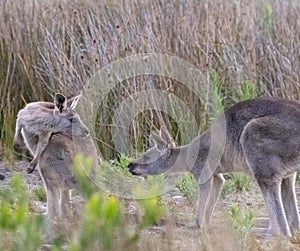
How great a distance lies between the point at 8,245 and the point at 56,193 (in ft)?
7.06

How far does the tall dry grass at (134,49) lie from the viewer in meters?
7.48

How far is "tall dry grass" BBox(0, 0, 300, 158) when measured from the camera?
748cm

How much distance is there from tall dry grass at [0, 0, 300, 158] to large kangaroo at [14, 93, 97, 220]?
148cm

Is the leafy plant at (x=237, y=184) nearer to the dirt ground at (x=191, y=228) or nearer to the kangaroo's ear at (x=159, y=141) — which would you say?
the dirt ground at (x=191, y=228)

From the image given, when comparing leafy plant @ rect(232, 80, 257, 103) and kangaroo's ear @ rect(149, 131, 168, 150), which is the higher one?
leafy plant @ rect(232, 80, 257, 103)

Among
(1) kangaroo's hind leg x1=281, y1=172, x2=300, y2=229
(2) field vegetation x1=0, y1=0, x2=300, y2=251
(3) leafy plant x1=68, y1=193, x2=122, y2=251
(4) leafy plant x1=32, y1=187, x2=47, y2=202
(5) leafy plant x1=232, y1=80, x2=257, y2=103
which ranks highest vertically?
(2) field vegetation x1=0, y1=0, x2=300, y2=251

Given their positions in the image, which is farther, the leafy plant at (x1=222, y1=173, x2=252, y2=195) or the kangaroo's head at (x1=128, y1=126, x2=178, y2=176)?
the leafy plant at (x1=222, y1=173, x2=252, y2=195)

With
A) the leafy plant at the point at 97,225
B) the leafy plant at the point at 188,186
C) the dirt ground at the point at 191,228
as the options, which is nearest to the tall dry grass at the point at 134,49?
the dirt ground at the point at 191,228

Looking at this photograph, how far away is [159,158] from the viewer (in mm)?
6023

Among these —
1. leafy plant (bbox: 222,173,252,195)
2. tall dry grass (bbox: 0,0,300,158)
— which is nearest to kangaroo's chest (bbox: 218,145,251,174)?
leafy plant (bbox: 222,173,252,195)

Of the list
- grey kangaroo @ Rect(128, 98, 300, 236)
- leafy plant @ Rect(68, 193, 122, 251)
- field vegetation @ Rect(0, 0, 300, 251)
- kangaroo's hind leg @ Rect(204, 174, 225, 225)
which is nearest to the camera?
leafy plant @ Rect(68, 193, 122, 251)

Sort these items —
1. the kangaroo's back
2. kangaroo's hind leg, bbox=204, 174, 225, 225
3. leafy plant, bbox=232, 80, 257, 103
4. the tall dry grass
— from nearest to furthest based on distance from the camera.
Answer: the kangaroo's back
kangaroo's hind leg, bbox=204, 174, 225, 225
leafy plant, bbox=232, 80, 257, 103
the tall dry grass

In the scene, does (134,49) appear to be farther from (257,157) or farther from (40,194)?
(257,157)

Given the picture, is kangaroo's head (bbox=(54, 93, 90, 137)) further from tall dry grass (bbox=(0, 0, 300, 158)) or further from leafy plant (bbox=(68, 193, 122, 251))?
leafy plant (bbox=(68, 193, 122, 251))
